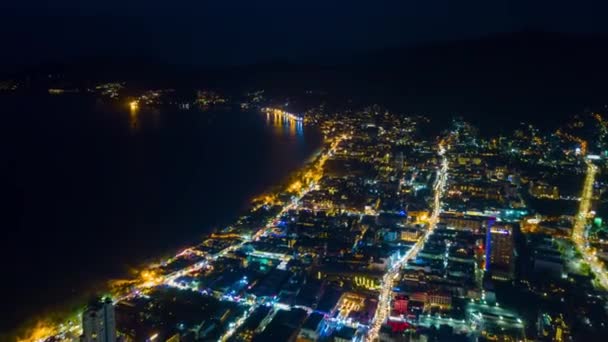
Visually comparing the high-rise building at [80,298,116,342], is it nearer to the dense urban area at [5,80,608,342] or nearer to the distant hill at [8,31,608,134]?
the dense urban area at [5,80,608,342]

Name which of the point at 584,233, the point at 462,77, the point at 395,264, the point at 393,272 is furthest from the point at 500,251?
the point at 462,77

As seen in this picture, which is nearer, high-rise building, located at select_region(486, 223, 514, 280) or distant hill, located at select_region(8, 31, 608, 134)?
high-rise building, located at select_region(486, 223, 514, 280)

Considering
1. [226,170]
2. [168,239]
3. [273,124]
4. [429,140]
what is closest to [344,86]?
[273,124]

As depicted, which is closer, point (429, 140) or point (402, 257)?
point (402, 257)

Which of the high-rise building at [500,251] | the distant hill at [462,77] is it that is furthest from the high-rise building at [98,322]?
the distant hill at [462,77]

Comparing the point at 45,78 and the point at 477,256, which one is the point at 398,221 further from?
the point at 45,78

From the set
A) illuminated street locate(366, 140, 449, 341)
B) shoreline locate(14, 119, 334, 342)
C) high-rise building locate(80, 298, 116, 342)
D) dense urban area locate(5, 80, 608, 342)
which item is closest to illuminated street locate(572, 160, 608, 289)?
dense urban area locate(5, 80, 608, 342)
